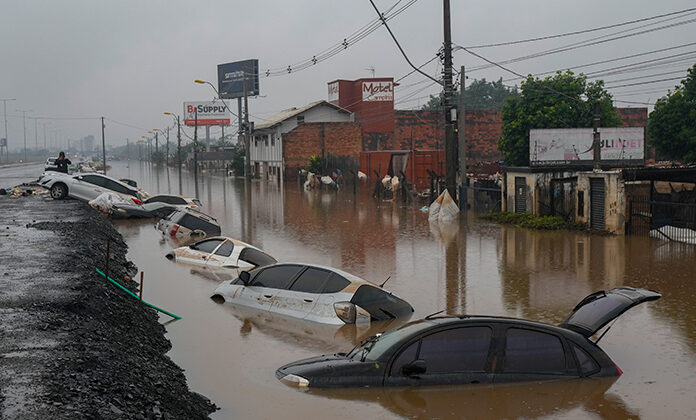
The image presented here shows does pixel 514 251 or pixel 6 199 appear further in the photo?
pixel 6 199

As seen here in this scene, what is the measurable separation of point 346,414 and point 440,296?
314 inches

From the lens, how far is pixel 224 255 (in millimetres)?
19828

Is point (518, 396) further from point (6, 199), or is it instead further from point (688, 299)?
point (6, 199)

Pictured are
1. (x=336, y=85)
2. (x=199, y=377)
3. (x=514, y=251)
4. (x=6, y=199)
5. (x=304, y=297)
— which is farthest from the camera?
(x=336, y=85)

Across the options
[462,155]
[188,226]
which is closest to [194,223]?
[188,226]

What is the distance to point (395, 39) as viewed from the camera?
91.0 feet

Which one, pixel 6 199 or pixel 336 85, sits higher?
pixel 336 85

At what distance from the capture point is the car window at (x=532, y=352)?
9.39m

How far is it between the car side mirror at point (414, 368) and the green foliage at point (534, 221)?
20.2m

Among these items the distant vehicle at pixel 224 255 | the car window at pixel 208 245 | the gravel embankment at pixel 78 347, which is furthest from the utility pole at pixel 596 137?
the gravel embankment at pixel 78 347

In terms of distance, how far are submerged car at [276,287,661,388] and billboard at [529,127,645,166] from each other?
88.7 ft

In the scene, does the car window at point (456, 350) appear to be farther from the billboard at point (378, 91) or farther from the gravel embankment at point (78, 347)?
the billboard at point (378, 91)

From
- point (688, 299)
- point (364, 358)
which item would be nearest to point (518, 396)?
point (364, 358)

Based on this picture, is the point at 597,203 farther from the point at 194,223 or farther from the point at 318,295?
the point at 318,295
